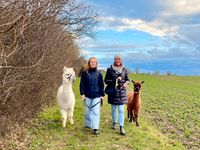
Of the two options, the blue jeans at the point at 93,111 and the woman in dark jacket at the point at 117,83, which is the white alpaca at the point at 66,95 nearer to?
the blue jeans at the point at 93,111

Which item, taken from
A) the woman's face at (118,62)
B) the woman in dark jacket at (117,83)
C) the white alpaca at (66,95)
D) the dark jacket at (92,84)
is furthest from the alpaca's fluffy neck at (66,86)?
the woman's face at (118,62)

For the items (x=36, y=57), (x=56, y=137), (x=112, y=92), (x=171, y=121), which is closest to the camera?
(x=36, y=57)

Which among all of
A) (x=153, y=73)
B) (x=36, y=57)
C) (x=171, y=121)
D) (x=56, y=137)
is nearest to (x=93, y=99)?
(x=56, y=137)

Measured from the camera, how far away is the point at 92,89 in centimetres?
1093

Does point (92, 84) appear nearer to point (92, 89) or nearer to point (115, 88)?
point (92, 89)

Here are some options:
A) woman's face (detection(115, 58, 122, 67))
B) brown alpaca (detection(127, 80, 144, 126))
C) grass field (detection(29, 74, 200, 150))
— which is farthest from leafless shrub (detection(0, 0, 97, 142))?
brown alpaca (detection(127, 80, 144, 126))

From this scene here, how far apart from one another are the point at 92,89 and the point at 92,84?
5.6 inches

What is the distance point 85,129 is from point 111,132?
83 cm

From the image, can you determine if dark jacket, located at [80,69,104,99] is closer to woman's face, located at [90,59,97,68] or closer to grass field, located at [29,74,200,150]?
woman's face, located at [90,59,97,68]

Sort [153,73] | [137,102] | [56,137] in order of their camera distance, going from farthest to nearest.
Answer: [153,73], [137,102], [56,137]

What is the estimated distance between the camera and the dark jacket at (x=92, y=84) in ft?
35.9

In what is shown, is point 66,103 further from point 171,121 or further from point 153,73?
point 153,73

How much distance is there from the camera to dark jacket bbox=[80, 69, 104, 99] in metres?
10.9

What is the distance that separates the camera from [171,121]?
49.0ft
